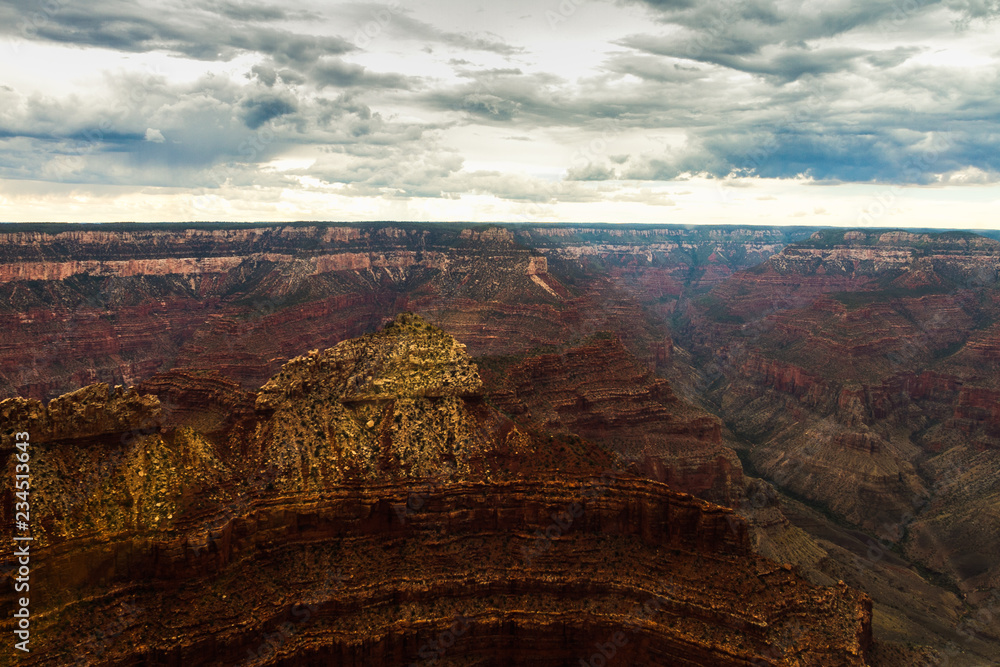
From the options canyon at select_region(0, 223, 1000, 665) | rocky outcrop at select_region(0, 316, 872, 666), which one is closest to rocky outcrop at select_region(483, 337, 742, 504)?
canyon at select_region(0, 223, 1000, 665)

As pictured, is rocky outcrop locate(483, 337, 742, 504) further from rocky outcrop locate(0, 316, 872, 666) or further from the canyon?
rocky outcrop locate(0, 316, 872, 666)

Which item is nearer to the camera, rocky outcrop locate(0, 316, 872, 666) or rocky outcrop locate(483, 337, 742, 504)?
rocky outcrop locate(0, 316, 872, 666)

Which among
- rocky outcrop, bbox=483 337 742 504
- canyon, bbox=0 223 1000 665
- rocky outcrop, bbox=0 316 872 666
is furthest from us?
rocky outcrop, bbox=483 337 742 504

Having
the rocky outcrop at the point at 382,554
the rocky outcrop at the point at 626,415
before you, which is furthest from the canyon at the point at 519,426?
the rocky outcrop at the point at 626,415

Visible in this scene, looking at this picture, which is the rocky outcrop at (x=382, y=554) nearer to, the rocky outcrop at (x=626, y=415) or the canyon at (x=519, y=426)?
the canyon at (x=519, y=426)

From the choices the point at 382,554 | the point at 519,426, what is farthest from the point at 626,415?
the point at 382,554

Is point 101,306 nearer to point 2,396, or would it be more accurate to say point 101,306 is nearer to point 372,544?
point 2,396

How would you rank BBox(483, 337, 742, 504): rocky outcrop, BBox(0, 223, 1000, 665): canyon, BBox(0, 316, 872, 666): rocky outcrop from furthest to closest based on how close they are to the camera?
1. BBox(483, 337, 742, 504): rocky outcrop
2. BBox(0, 223, 1000, 665): canyon
3. BBox(0, 316, 872, 666): rocky outcrop

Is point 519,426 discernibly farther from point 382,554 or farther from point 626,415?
point 626,415
